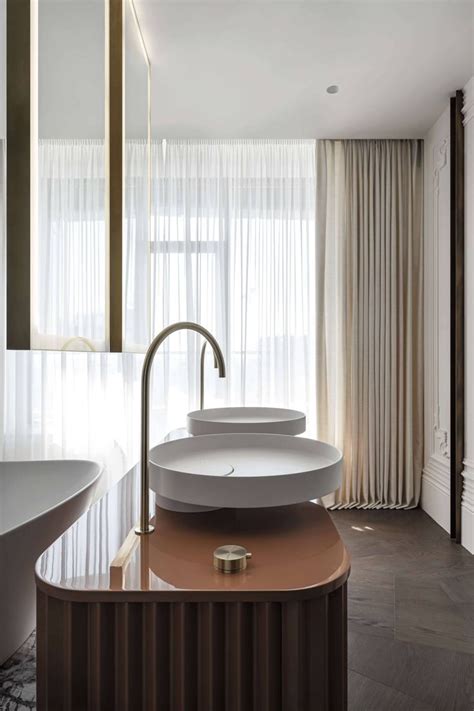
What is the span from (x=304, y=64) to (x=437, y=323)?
1.61 metres

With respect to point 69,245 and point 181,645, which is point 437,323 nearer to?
point 69,245

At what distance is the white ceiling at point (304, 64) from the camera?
204 cm

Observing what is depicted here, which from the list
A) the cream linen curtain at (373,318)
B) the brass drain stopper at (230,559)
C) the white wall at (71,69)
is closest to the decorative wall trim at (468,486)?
the cream linen curtain at (373,318)

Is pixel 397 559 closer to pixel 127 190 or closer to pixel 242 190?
pixel 127 190

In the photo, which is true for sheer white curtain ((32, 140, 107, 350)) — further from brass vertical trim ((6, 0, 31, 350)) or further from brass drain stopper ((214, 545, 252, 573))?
brass drain stopper ((214, 545, 252, 573))

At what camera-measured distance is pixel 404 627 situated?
73.5 inches

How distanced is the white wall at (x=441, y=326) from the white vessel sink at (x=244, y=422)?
125cm

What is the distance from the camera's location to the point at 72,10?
1231 mm

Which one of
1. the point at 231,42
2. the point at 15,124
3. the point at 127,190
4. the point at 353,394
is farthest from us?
the point at 353,394

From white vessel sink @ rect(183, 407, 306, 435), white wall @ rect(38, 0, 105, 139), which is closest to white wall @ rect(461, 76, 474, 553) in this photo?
white vessel sink @ rect(183, 407, 306, 435)

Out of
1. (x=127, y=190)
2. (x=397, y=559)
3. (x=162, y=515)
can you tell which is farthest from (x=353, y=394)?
(x=162, y=515)

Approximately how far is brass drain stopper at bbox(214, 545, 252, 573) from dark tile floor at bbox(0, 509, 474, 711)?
967mm

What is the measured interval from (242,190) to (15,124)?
2.44 meters

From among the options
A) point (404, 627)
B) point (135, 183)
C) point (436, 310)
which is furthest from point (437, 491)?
point (135, 183)
